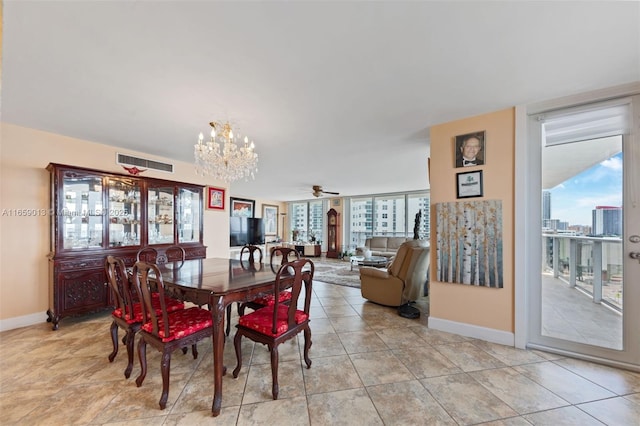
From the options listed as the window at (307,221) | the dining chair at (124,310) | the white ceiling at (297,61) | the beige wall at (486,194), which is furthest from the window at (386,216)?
the dining chair at (124,310)

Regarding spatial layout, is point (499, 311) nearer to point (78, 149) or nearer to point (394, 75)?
point (394, 75)

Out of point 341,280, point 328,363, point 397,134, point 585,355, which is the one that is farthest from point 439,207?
point 341,280

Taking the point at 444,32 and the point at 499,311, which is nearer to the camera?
the point at 444,32

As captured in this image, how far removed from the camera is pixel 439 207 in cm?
300

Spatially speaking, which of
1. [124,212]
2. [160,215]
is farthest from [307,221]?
[124,212]

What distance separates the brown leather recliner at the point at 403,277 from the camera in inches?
145

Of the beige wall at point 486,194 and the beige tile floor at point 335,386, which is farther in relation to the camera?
the beige wall at point 486,194

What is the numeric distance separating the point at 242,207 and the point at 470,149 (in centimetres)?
802

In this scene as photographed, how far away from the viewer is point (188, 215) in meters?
4.34

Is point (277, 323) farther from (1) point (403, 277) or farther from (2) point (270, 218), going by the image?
(2) point (270, 218)

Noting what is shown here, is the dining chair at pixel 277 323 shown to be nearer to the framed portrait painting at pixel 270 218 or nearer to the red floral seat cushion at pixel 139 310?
the red floral seat cushion at pixel 139 310

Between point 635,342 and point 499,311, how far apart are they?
3.06 feet

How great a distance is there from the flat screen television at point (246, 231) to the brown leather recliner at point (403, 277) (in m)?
6.01

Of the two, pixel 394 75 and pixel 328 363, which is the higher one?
pixel 394 75
